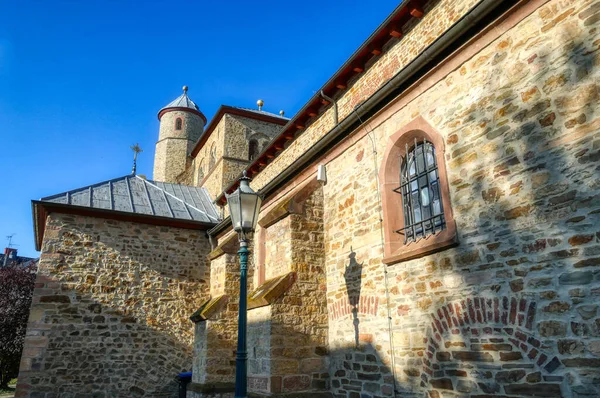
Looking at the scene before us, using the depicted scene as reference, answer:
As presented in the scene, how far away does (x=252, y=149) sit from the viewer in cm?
2050

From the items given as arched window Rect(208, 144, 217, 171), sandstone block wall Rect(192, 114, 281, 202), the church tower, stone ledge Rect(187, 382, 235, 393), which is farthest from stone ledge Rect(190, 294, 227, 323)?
the church tower

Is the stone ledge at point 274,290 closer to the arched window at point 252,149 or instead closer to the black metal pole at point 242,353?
the black metal pole at point 242,353

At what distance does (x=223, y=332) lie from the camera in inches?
385

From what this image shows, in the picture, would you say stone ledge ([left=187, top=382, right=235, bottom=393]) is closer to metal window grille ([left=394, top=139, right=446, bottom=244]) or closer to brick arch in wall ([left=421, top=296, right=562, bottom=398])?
brick arch in wall ([left=421, top=296, right=562, bottom=398])

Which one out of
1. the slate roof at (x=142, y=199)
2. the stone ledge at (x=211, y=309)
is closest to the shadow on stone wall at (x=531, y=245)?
the stone ledge at (x=211, y=309)

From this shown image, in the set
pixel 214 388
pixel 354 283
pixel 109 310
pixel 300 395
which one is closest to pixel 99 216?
pixel 109 310

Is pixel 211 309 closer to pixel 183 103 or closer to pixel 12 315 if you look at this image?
pixel 12 315

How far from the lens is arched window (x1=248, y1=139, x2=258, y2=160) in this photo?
2026 centimetres

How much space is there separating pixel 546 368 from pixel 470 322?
2.88 feet

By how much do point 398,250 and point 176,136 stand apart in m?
22.9

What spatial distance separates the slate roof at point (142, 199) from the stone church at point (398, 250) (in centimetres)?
22

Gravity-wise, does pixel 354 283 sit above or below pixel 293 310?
above

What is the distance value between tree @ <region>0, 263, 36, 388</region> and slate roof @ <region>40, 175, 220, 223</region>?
8444mm

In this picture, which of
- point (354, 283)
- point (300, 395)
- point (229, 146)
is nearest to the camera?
point (300, 395)
